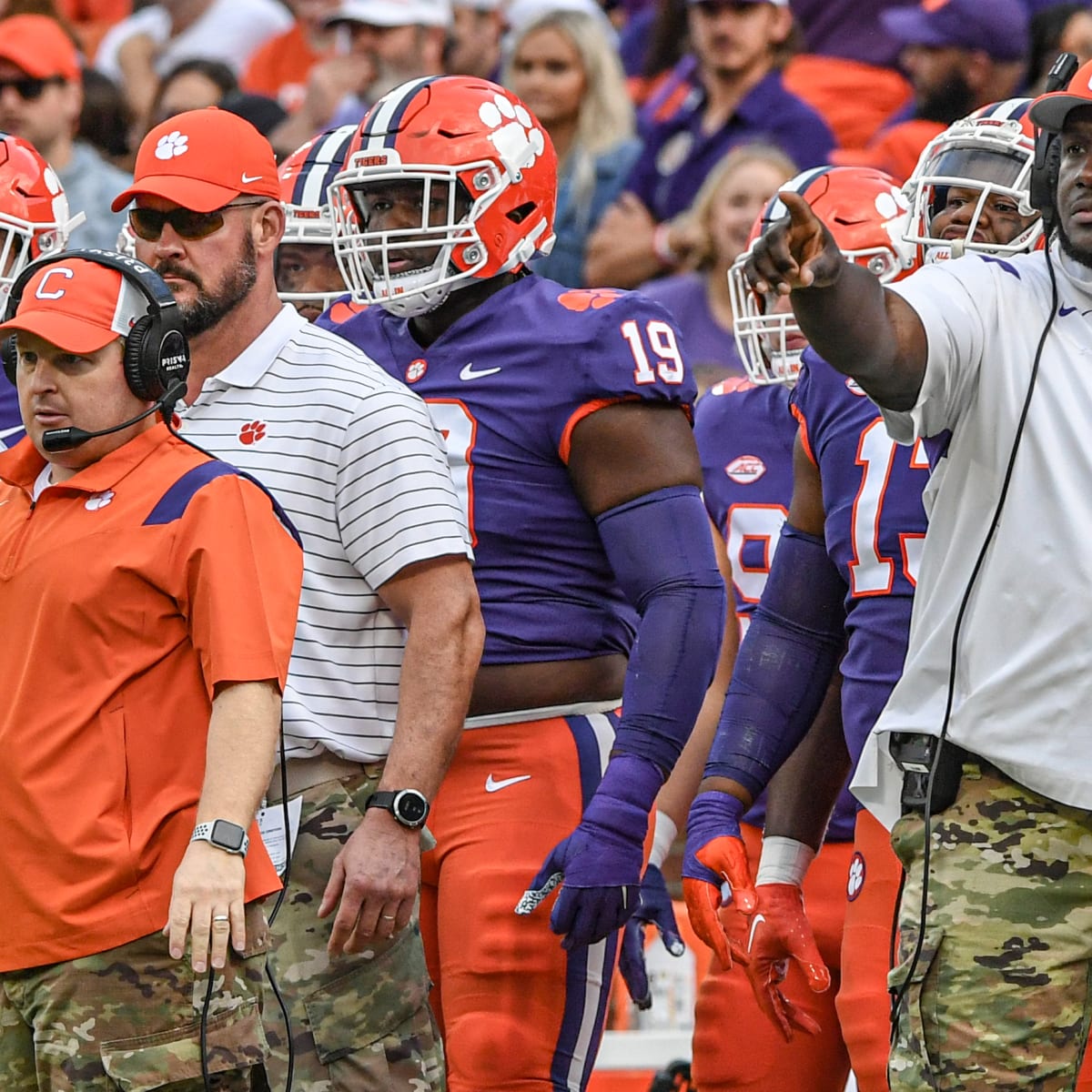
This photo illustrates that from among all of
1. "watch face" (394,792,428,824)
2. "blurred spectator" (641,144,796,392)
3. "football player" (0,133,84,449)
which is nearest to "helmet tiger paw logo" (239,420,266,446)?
"watch face" (394,792,428,824)

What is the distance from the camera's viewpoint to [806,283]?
2631 mm

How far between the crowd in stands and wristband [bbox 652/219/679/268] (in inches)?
0.5

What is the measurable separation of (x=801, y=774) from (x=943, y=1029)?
3.76ft

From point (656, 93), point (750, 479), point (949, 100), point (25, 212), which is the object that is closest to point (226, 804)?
point (750, 479)

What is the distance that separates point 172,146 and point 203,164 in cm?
8

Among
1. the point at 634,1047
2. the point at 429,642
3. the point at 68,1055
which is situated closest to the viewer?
the point at 68,1055

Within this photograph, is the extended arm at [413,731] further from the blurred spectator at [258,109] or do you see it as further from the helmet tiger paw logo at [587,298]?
the blurred spectator at [258,109]

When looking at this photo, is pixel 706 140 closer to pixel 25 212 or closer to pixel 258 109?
pixel 258 109

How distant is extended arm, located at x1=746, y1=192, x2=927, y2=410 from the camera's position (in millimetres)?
2627

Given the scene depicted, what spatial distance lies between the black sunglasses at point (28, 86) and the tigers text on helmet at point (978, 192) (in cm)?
444

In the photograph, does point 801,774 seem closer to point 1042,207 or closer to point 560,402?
point 560,402

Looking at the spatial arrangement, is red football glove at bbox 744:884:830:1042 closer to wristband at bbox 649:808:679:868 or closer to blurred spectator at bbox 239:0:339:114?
wristband at bbox 649:808:679:868

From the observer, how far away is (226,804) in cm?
317

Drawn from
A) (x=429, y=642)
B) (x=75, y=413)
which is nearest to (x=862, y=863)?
(x=429, y=642)
